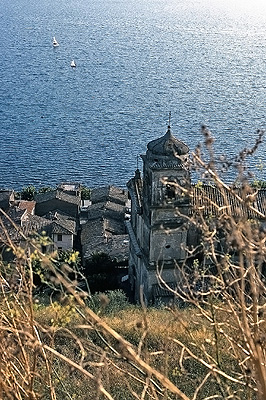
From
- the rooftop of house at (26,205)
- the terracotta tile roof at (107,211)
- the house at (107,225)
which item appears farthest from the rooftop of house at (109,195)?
the rooftop of house at (26,205)

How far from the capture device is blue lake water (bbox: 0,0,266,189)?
141 feet

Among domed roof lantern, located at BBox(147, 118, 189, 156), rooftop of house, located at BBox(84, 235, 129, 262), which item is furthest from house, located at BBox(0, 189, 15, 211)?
domed roof lantern, located at BBox(147, 118, 189, 156)

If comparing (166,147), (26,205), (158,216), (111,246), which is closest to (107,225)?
(111,246)

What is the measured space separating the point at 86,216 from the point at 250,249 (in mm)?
30561

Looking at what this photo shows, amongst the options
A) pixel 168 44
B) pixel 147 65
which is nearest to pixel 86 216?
pixel 147 65

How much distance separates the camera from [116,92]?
57.6m

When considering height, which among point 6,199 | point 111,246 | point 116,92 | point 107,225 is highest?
point 116,92

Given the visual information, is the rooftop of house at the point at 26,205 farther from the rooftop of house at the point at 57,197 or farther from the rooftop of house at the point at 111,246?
the rooftop of house at the point at 111,246

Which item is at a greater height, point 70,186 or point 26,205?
point 70,186

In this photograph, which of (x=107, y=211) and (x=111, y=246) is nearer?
(x=111, y=246)

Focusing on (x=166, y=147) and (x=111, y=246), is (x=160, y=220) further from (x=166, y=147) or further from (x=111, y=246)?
(x=111, y=246)

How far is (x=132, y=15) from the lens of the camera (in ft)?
391

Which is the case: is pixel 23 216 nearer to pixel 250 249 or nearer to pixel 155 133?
pixel 155 133

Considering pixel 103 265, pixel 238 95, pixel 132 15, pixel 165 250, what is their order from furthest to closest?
pixel 132 15, pixel 238 95, pixel 103 265, pixel 165 250
